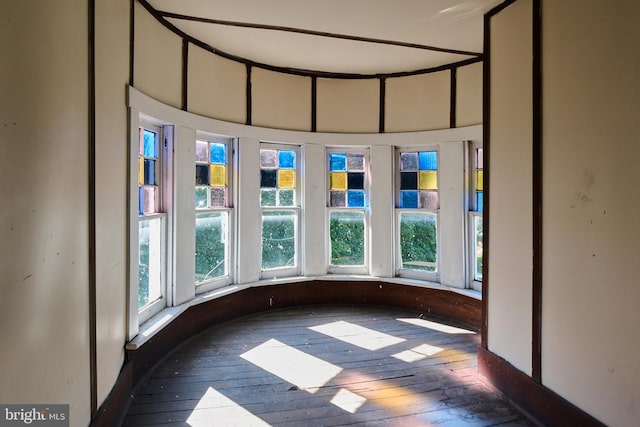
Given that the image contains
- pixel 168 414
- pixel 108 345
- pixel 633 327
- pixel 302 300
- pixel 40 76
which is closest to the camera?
pixel 40 76

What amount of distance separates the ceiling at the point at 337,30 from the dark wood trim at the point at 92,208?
1.07m

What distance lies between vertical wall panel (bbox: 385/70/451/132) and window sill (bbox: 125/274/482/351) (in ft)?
5.84

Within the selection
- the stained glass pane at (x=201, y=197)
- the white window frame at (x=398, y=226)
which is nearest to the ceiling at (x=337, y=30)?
the white window frame at (x=398, y=226)

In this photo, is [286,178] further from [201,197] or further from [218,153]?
[201,197]

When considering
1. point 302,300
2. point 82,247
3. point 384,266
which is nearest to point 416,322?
point 384,266

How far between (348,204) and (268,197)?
994 millimetres

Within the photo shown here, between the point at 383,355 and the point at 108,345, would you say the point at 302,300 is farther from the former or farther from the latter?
the point at 108,345

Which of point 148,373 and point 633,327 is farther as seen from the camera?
point 148,373

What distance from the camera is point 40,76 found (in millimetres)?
1319

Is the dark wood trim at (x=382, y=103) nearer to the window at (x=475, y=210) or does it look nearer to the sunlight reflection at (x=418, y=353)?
the window at (x=475, y=210)

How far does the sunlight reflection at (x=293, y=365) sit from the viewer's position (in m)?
2.66

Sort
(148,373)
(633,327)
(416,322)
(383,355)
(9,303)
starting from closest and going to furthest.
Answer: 1. (9,303)
2. (633,327)
3. (148,373)
4. (383,355)
5. (416,322)

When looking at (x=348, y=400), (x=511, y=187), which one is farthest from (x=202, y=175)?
(x=511, y=187)

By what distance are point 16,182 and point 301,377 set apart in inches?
87.1
